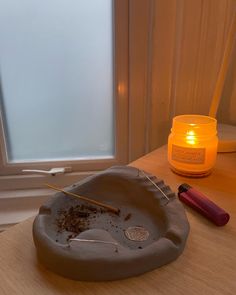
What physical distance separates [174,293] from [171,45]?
2.05ft

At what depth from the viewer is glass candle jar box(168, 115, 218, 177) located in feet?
1.78

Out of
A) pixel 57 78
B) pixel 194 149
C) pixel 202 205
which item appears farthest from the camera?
pixel 57 78

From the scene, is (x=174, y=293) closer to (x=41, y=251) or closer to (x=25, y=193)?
(x=41, y=251)

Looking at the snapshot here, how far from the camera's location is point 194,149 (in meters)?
0.54

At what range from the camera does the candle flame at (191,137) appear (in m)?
0.55

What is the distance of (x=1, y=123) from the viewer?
2.66 ft

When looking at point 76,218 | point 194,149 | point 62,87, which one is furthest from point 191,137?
point 62,87

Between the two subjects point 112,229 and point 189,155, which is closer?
point 112,229

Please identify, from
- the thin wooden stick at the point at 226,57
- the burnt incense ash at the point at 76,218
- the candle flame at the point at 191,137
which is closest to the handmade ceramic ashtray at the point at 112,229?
the burnt incense ash at the point at 76,218

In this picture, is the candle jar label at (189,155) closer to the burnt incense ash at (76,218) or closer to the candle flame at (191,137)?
the candle flame at (191,137)

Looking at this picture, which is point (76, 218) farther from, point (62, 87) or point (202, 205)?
point (62, 87)

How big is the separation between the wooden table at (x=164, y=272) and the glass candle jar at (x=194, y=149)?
13 cm

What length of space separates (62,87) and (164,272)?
626 mm

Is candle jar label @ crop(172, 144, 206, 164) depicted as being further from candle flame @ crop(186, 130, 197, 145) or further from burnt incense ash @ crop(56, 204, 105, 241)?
burnt incense ash @ crop(56, 204, 105, 241)
